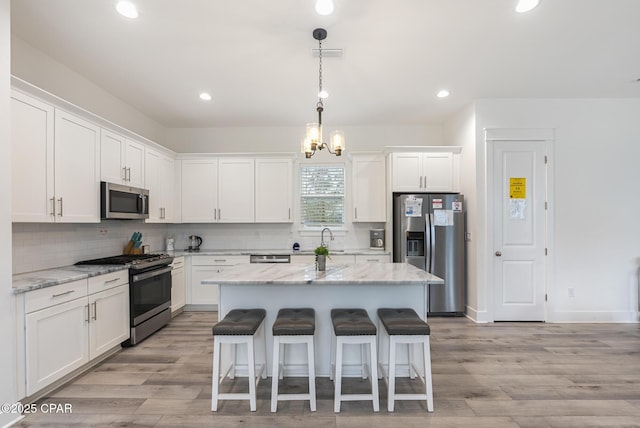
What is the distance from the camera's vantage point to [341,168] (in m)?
5.26

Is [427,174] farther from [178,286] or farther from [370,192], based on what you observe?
[178,286]

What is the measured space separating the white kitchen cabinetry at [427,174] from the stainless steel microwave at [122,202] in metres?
3.39

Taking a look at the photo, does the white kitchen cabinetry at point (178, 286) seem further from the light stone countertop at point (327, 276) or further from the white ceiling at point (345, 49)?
the white ceiling at point (345, 49)

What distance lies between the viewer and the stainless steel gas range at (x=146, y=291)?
3.32 m

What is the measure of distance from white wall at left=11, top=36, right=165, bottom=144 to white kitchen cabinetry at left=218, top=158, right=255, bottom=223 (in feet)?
4.33

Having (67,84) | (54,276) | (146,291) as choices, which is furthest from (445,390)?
(67,84)

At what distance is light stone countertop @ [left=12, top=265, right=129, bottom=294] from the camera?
2219 millimetres

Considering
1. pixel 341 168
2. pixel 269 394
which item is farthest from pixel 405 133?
pixel 269 394

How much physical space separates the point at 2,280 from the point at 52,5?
78.4 inches

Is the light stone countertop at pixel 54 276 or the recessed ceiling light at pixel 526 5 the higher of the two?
the recessed ceiling light at pixel 526 5

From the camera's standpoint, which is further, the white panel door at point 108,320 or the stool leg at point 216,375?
the white panel door at point 108,320

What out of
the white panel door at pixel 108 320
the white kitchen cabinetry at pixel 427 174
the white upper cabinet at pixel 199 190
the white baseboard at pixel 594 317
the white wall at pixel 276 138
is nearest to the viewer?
the white panel door at pixel 108 320

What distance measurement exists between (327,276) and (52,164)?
8.28 ft

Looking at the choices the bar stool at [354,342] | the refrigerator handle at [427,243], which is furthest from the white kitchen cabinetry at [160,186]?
the refrigerator handle at [427,243]
